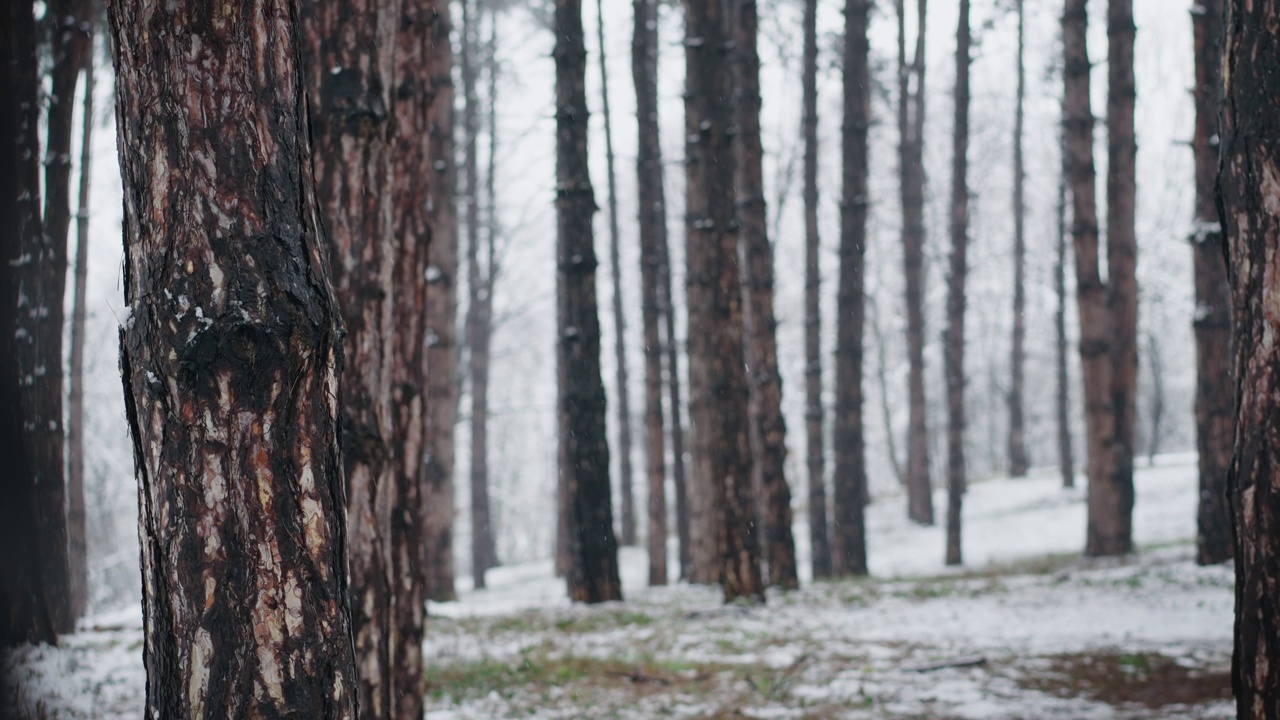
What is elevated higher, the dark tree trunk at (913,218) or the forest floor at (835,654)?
the dark tree trunk at (913,218)

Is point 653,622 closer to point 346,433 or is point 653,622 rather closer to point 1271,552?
point 346,433

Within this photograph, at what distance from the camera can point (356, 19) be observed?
15.5 feet

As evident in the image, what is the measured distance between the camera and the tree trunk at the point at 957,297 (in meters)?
15.8

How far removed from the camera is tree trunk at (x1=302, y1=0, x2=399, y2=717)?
4.55 meters

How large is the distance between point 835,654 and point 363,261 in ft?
16.3

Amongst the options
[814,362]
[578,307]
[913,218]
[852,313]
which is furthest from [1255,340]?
[913,218]

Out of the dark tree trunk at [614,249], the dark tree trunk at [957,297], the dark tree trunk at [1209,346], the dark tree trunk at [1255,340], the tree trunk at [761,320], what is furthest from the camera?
the dark tree trunk at [614,249]

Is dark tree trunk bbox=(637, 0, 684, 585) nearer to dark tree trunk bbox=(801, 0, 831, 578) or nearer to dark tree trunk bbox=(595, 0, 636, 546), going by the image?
dark tree trunk bbox=(595, 0, 636, 546)

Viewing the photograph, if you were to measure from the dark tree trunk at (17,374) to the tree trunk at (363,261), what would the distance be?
123 cm

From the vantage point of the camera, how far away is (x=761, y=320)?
11859 millimetres

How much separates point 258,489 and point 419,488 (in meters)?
2.65

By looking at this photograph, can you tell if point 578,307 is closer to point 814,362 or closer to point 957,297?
point 814,362

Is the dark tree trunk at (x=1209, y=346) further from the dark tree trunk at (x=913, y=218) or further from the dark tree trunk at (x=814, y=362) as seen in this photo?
the dark tree trunk at (x=913, y=218)

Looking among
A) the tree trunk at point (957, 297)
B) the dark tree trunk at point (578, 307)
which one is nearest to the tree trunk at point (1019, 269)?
the tree trunk at point (957, 297)
